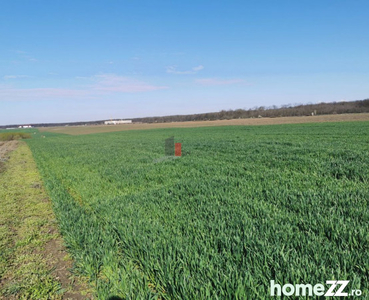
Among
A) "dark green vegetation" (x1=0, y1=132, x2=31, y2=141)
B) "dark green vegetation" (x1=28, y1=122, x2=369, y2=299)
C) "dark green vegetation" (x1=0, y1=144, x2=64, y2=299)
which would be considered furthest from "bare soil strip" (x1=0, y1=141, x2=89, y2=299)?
"dark green vegetation" (x1=0, y1=132, x2=31, y2=141)

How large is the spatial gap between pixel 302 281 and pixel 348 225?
173 centimetres

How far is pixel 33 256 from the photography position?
3.99 meters

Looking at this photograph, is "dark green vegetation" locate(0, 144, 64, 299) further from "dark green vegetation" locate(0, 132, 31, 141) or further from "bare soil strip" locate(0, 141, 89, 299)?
"dark green vegetation" locate(0, 132, 31, 141)

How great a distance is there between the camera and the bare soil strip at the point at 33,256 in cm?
309

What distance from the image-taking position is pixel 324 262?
267cm

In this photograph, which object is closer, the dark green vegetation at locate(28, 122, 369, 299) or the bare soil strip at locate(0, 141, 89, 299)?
the dark green vegetation at locate(28, 122, 369, 299)

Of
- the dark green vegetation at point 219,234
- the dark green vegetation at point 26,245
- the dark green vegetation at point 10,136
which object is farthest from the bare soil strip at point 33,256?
the dark green vegetation at point 10,136

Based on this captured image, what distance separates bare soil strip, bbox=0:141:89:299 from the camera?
122 inches

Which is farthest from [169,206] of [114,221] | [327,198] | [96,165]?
[96,165]

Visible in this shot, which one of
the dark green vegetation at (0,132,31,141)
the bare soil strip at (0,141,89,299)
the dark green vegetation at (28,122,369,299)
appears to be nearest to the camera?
the dark green vegetation at (28,122,369,299)

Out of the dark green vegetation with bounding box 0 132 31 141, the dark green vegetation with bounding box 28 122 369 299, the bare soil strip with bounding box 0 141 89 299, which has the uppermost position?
the dark green vegetation with bounding box 0 132 31 141

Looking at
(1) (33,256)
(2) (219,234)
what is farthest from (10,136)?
(2) (219,234)

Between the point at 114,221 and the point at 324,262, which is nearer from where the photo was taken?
the point at 324,262

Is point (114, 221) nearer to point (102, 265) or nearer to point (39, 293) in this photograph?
Answer: point (102, 265)
